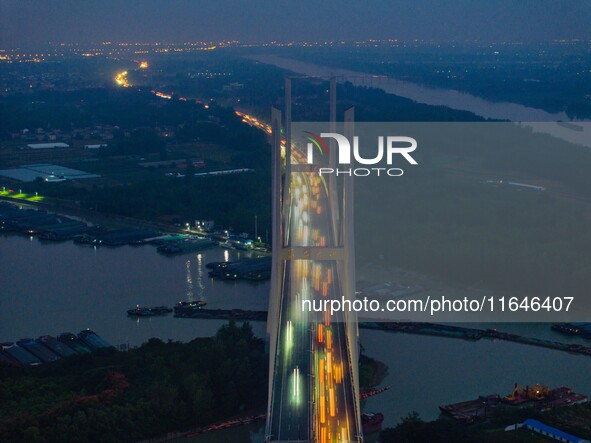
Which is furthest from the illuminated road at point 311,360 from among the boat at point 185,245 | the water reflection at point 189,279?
the boat at point 185,245

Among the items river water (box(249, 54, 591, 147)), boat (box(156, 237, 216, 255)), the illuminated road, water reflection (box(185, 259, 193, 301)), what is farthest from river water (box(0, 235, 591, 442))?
river water (box(249, 54, 591, 147))

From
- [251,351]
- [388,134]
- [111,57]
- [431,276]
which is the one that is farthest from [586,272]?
[111,57]

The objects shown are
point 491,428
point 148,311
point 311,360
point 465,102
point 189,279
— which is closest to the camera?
point 311,360

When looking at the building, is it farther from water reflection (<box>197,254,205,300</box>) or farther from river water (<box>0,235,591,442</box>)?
water reflection (<box>197,254,205,300</box>)

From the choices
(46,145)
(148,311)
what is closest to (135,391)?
(148,311)

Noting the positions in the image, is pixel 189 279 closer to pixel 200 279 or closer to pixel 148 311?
pixel 200 279

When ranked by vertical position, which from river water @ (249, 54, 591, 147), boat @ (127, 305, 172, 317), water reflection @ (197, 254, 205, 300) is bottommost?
river water @ (249, 54, 591, 147)

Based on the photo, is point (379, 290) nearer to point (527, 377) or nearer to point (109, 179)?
point (527, 377)

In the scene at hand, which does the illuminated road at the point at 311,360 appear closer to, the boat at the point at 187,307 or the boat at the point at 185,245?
the boat at the point at 187,307
